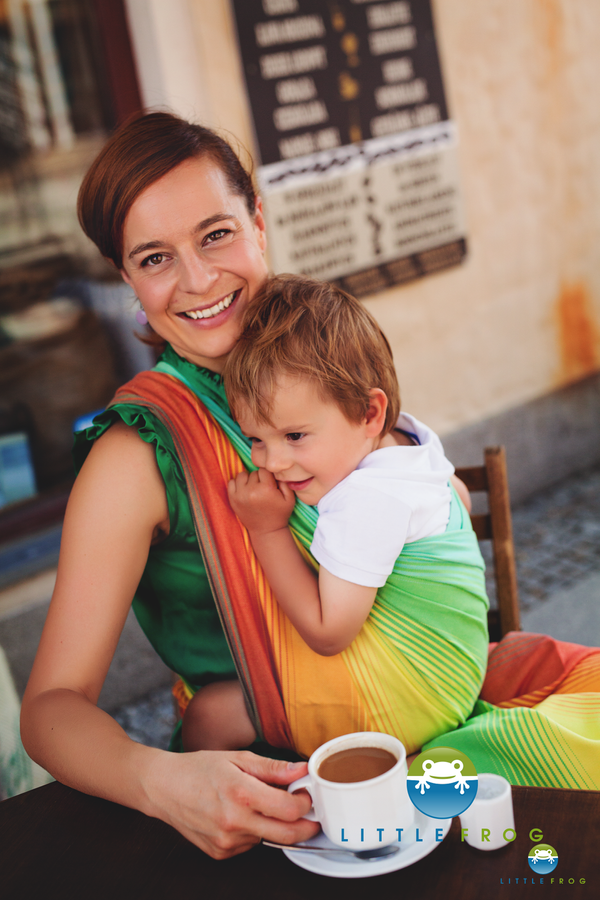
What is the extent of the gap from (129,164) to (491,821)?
1241 mm

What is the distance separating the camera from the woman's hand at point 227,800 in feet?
3.09

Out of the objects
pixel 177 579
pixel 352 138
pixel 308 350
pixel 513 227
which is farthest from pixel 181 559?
pixel 513 227

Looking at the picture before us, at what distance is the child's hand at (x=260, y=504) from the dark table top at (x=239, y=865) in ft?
1.64

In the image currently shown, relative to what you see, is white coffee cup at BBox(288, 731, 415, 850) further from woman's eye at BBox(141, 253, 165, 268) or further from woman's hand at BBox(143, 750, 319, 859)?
woman's eye at BBox(141, 253, 165, 268)

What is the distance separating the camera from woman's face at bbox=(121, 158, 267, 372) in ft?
4.72

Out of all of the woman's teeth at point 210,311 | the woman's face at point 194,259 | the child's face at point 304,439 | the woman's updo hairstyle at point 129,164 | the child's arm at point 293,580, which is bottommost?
the child's arm at point 293,580

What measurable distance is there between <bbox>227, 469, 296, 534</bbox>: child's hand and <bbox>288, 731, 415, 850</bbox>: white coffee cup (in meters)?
0.49

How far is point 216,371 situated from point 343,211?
2399mm

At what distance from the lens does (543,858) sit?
34.2 inches

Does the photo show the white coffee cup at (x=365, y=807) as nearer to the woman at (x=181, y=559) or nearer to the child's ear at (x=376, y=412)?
the woman at (x=181, y=559)

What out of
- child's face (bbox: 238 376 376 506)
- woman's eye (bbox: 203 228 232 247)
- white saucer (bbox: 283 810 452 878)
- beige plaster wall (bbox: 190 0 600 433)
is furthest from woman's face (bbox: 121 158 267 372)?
beige plaster wall (bbox: 190 0 600 433)

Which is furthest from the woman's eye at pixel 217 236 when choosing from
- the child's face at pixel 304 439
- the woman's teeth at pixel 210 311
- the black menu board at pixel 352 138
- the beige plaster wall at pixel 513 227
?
the beige plaster wall at pixel 513 227

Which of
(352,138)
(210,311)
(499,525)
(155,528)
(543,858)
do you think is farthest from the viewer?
(352,138)

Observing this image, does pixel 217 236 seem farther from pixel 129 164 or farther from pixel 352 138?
pixel 352 138
